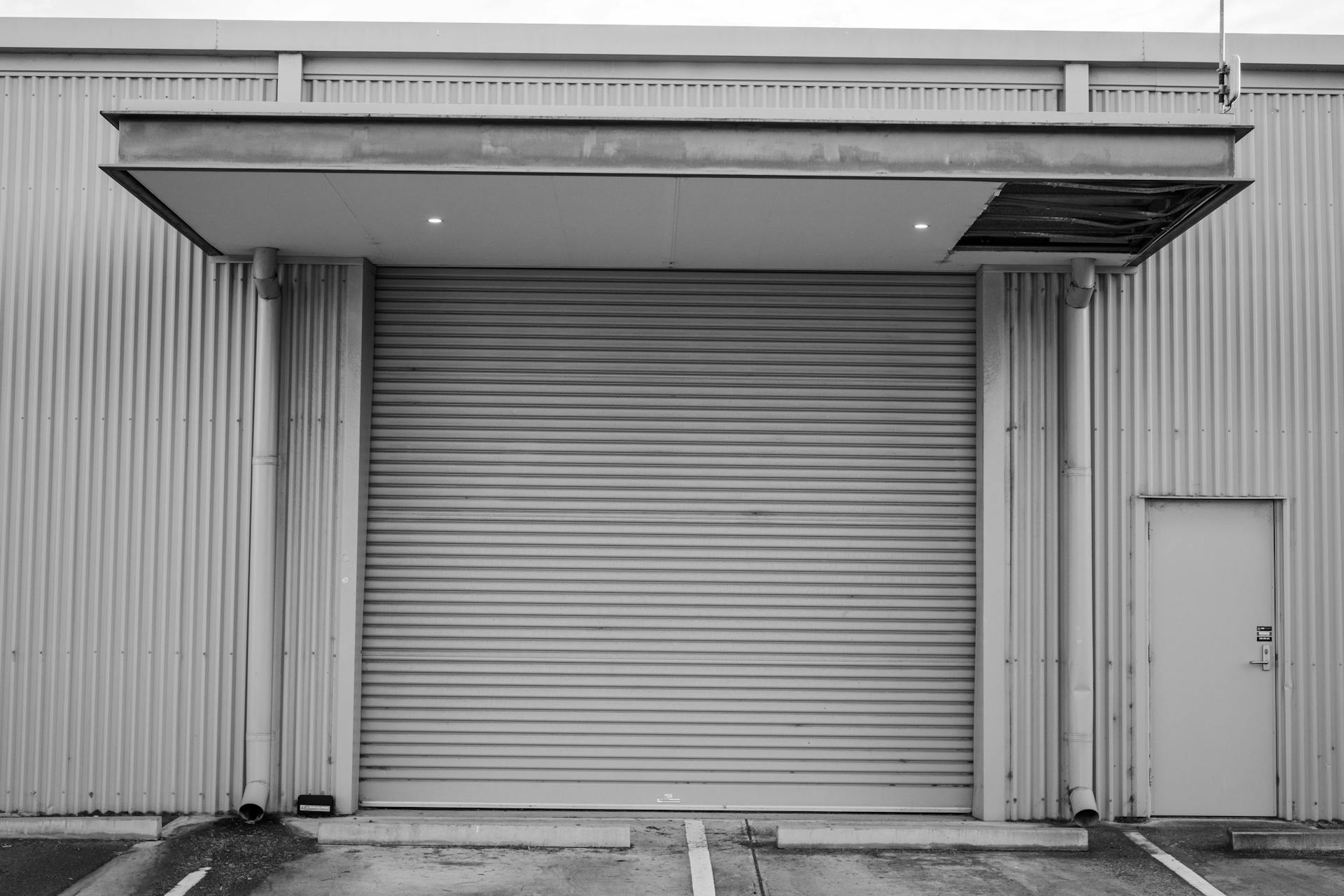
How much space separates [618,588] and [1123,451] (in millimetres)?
3921

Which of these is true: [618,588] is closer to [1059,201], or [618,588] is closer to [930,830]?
[930,830]

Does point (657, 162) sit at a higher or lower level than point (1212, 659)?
higher

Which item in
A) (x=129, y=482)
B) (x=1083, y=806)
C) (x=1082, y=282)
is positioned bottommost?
(x=1083, y=806)

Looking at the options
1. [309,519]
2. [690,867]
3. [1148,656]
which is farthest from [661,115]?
[1148,656]

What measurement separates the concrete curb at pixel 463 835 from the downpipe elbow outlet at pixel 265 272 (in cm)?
374

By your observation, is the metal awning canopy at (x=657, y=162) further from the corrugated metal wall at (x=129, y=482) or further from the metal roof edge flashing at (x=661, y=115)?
the corrugated metal wall at (x=129, y=482)

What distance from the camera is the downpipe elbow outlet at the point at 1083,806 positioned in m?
7.05

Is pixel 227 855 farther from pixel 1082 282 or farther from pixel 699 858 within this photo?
pixel 1082 282

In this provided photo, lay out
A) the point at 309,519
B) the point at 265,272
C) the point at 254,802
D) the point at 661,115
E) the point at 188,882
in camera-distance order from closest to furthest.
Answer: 1. the point at 661,115
2. the point at 188,882
3. the point at 254,802
4. the point at 265,272
5. the point at 309,519

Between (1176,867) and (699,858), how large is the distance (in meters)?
3.09

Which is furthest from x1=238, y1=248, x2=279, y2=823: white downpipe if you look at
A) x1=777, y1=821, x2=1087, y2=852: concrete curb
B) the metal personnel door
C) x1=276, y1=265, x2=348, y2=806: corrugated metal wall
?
the metal personnel door

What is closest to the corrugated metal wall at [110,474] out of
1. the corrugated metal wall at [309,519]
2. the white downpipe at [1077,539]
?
the corrugated metal wall at [309,519]

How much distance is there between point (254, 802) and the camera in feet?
23.1

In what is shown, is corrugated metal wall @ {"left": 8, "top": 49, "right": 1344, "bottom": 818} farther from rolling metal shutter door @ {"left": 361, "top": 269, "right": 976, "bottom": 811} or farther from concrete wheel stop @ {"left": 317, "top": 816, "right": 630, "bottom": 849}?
concrete wheel stop @ {"left": 317, "top": 816, "right": 630, "bottom": 849}
